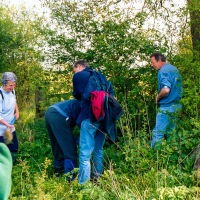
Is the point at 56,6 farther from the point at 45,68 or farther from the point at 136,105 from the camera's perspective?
the point at 136,105

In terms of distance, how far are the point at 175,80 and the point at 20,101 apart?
9.55 meters

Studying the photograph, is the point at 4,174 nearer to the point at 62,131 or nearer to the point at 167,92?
the point at 62,131

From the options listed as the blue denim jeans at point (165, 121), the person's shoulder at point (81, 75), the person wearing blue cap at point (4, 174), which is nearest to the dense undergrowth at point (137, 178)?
the blue denim jeans at point (165, 121)

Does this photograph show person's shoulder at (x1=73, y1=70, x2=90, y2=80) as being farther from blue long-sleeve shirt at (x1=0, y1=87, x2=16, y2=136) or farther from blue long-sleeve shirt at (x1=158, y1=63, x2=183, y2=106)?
blue long-sleeve shirt at (x1=158, y1=63, x2=183, y2=106)

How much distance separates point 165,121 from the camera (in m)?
6.48

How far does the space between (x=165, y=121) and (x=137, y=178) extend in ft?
5.89

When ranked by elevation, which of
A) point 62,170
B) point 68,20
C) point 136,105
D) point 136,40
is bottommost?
point 62,170

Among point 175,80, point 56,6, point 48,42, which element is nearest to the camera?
point 175,80

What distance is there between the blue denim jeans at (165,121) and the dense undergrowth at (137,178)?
0.16m

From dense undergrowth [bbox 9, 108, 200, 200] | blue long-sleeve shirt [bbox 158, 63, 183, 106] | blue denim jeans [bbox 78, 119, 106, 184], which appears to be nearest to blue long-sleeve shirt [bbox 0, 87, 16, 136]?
dense undergrowth [bbox 9, 108, 200, 200]

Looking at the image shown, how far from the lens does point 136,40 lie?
7.77 meters

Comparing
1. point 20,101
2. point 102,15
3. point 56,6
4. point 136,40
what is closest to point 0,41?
point 20,101

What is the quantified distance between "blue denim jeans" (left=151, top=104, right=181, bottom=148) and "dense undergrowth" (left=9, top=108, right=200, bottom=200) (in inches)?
6.4

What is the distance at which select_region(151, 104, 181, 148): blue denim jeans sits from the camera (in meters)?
6.04
